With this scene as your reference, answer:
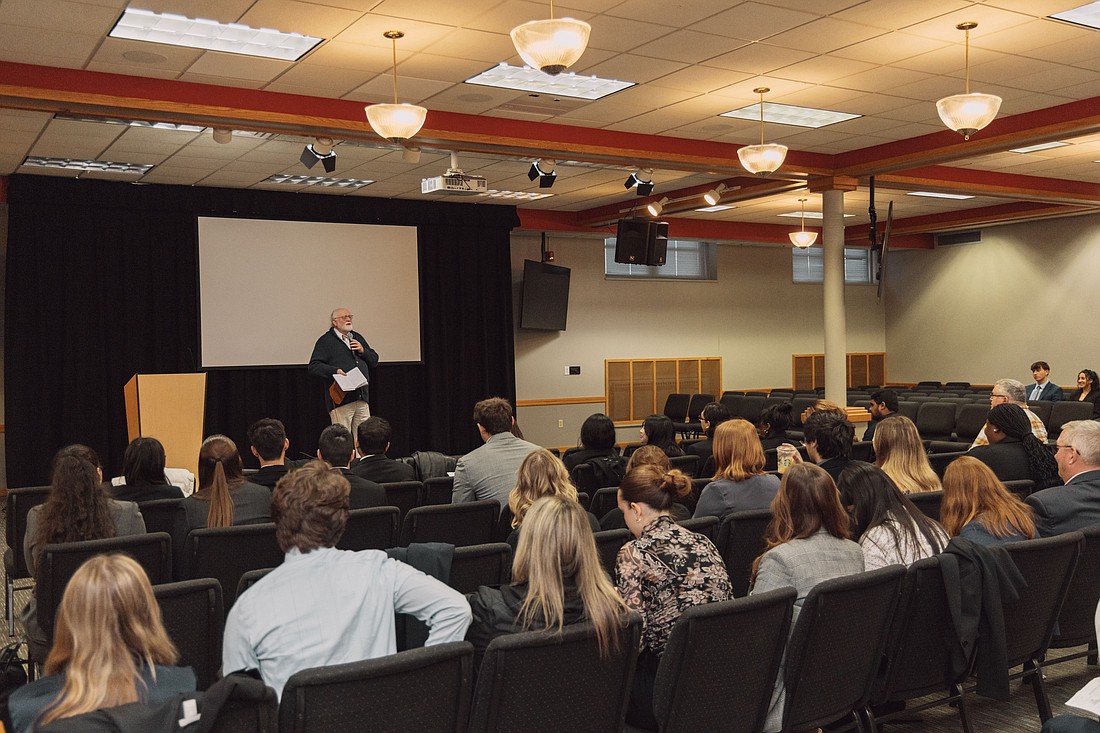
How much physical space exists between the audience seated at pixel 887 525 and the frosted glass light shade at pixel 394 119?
4.11 metres

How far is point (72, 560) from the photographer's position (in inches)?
135

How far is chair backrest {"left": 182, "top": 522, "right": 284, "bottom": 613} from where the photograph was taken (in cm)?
382

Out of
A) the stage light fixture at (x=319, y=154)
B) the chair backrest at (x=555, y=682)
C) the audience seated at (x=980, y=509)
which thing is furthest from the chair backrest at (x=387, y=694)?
the stage light fixture at (x=319, y=154)

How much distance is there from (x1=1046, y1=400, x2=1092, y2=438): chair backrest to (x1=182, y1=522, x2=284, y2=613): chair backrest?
8510 millimetres

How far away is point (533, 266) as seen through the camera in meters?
14.2

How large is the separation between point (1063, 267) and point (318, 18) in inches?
546

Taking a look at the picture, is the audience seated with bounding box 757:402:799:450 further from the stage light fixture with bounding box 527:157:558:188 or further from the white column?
the white column

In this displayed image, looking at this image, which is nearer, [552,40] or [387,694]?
[387,694]

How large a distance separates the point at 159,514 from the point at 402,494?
1.24 meters

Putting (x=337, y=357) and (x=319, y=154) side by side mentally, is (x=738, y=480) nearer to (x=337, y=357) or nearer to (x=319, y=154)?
(x=337, y=357)

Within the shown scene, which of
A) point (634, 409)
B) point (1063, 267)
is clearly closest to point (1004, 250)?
point (1063, 267)

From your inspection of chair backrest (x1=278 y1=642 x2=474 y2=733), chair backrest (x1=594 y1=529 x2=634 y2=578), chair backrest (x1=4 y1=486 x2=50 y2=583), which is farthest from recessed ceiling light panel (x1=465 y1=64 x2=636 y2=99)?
chair backrest (x1=278 y1=642 x2=474 y2=733)

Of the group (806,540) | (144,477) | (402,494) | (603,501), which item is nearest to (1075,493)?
(806,540)

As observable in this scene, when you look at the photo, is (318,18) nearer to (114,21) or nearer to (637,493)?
(114,21)
